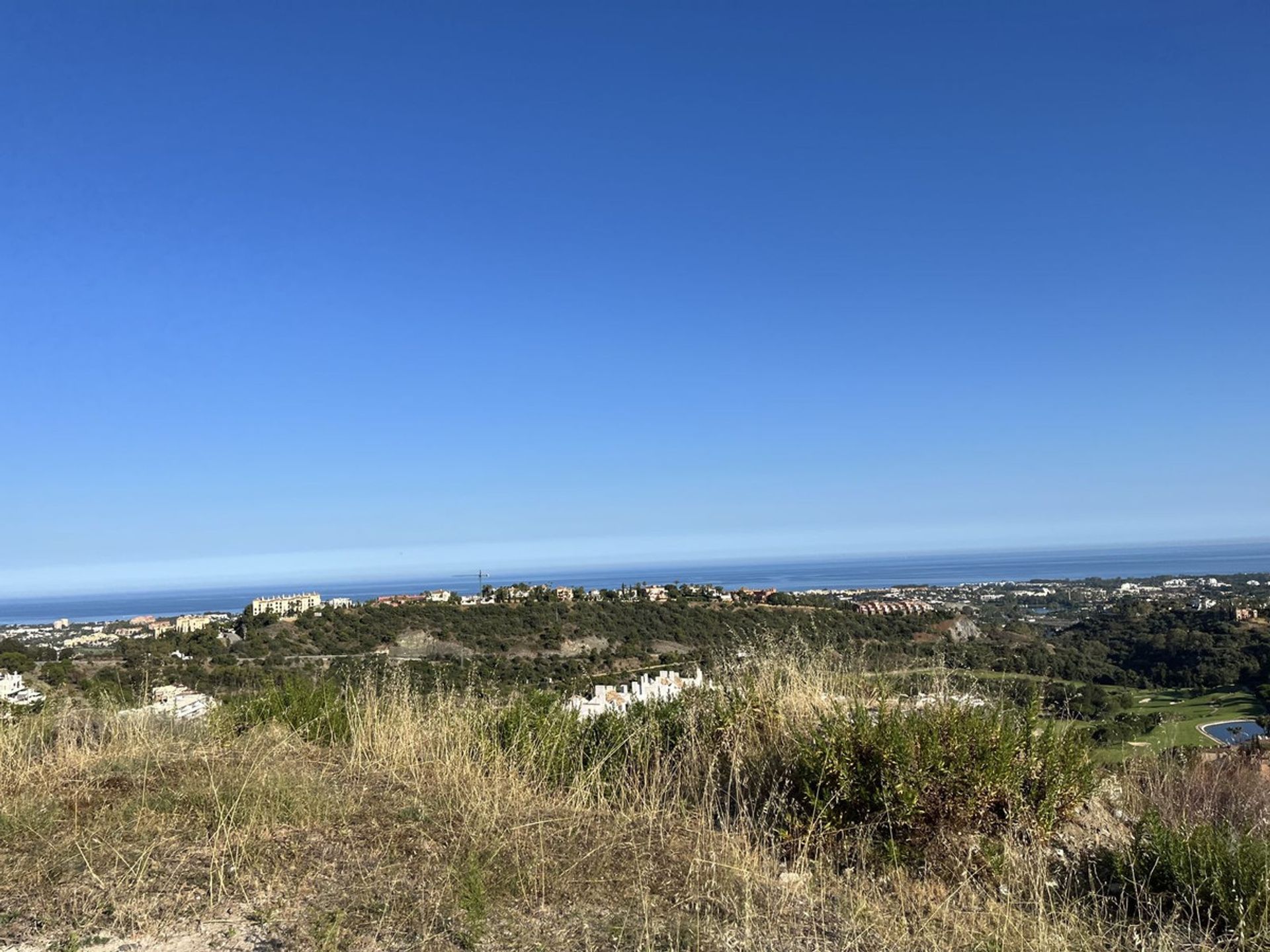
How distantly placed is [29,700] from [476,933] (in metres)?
8.96

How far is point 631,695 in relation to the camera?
8539 mm

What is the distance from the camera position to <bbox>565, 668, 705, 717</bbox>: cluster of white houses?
7461 millimetres

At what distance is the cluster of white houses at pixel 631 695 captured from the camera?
7.46 metres

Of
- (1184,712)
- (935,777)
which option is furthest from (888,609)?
(935,777)

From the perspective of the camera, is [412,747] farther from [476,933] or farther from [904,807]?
[904,807]

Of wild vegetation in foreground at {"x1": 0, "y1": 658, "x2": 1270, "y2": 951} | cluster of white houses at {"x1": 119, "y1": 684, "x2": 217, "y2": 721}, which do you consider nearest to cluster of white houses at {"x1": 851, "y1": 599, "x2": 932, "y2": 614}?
wild vegetation in foreground at {"x1": 0, "y1": 658, "x2": 1270, "y2": 951}

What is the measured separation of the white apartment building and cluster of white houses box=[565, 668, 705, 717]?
2075 cm

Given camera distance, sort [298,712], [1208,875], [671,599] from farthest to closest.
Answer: [671,599] → [298,712] → [1208,875]

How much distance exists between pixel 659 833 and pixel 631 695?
11.9 ft

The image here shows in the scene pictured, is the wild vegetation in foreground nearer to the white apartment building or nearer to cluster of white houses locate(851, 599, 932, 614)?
cluster of white houses locate(851, 599, 932, 614)

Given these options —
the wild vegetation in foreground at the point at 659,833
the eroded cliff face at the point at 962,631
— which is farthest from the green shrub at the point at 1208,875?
the eroded cliff face at the point at 962,631

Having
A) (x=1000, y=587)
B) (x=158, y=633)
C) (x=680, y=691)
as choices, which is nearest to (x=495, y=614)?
(x=158, y=633)

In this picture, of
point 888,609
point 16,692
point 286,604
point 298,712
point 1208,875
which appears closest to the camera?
point 1208,875

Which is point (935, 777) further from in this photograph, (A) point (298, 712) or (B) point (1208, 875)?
(A) point (298, 712)
